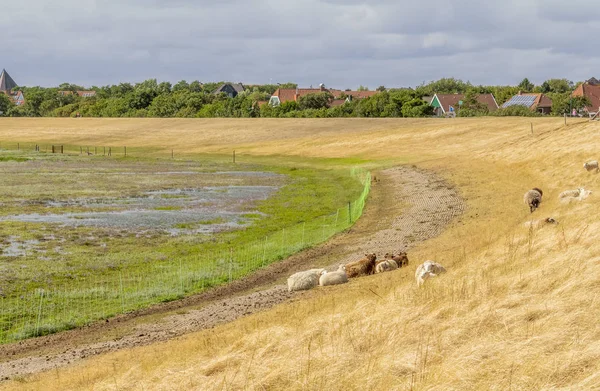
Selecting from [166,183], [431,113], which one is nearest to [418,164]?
[166,183]

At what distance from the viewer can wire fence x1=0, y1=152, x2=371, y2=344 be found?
29.6 metres

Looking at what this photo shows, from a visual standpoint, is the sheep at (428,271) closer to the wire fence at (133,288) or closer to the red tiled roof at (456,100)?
the wire fence at (133,288)

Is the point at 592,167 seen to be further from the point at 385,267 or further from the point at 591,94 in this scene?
the point at 591,94

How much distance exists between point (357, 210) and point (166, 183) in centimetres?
2868

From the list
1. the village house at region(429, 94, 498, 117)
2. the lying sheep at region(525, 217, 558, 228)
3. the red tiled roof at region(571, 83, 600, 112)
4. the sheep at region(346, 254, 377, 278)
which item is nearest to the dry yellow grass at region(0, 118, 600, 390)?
the lying sheep at region(525, 217, 558, 228)

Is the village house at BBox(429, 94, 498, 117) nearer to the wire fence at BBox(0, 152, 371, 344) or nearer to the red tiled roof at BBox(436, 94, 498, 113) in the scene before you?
the red tiled roof at BBox(436, 94, 498, 113)

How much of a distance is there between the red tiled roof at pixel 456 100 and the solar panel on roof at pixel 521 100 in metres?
3.28

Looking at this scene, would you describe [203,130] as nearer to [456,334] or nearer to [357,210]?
[357,210]

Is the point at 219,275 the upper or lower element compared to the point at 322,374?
lower

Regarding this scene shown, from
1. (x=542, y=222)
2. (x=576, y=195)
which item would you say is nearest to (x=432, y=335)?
(x=542, y=222)

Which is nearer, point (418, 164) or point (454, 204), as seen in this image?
point (454, 204)

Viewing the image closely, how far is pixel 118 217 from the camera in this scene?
5459 cm

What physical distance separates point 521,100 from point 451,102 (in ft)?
46.5

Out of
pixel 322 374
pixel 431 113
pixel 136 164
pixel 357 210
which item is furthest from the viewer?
pixel 431 113
